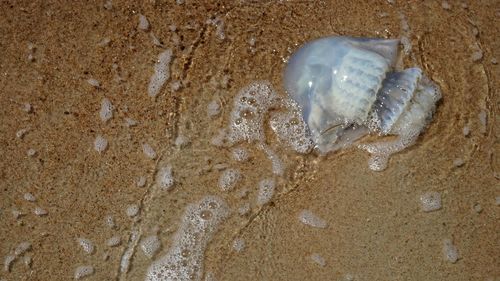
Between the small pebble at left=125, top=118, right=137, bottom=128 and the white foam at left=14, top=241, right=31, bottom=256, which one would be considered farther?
the small pebble at left=125, top=118, right=137, bottom=128

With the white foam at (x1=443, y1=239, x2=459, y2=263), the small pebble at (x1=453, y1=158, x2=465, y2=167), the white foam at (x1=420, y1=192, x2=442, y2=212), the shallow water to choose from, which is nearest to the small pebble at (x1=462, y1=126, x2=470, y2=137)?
the shallow water

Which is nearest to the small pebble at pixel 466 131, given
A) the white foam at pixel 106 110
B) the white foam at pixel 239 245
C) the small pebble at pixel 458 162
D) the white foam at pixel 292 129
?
the small pebble at pixel 458 162

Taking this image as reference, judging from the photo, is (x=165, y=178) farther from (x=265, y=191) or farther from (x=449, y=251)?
(x=449, y=251)

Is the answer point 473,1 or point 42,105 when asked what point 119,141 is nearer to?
point 42,105

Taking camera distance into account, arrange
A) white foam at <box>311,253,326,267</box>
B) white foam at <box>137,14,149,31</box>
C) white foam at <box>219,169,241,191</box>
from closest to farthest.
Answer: white foam at <box>311,253,326,267</box> < white foam at <box>219,169,241,191</box> < white foam at <box>137,14,149,31</box>

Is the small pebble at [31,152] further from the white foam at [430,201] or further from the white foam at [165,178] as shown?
the white foam at [430,201]

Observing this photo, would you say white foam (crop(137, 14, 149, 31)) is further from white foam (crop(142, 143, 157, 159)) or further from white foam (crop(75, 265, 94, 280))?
white foam (crop(75, 265, 94, 280))

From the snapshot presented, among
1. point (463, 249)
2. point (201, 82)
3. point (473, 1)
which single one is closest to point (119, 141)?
A: point (201, 82)
